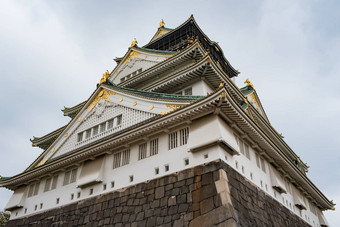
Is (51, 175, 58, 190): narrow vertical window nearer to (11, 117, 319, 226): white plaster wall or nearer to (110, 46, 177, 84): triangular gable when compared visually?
(11, 117, 319, 226): white plaster wall

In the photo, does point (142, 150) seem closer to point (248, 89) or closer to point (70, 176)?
point (70, 176)

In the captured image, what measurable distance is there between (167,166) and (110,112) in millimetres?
6120

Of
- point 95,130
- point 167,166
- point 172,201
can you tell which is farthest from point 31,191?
point 172,201

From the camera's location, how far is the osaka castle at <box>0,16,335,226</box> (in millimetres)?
11820

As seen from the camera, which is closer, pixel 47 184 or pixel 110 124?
pixel 110 124

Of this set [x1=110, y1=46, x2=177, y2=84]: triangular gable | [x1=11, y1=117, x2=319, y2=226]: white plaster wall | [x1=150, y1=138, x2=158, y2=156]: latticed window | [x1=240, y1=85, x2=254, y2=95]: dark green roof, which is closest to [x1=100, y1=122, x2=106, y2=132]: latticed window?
[x1=11, y1=117, x2=319, y2=226]: white plaster wall

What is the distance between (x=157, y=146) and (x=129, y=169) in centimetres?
184

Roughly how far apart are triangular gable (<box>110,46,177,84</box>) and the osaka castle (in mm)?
972

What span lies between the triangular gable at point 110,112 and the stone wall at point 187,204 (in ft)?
11.8

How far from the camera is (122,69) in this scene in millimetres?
25297

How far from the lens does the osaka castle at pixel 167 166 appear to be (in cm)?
1182

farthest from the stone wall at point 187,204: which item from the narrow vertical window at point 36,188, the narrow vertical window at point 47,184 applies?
the narrow vertical window at point 36,188

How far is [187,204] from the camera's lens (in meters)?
11.5

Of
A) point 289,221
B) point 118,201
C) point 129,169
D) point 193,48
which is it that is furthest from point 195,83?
point 289,221
